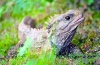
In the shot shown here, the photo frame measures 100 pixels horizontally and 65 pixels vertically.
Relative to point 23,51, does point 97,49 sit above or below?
below

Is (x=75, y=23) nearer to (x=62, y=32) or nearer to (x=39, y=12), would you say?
(x=62, y=32)

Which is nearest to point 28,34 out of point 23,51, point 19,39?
point 19,39

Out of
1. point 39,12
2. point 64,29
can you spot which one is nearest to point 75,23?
point 64,29

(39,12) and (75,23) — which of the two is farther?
(39,12)

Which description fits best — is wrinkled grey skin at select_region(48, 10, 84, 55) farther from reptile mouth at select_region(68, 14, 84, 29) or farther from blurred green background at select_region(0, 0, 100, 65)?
blurred green background at select_region(0, 0, 100, 65)

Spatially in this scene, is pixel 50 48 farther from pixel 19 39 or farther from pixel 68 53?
pixel 19 39

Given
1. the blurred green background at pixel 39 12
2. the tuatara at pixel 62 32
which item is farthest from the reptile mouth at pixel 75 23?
the blurred green background at pixel 39 12

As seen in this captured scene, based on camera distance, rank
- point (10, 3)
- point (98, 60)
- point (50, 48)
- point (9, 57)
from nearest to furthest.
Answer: point (98, 60) → point (50, 48) → point (9, 57) → point (10, 3)

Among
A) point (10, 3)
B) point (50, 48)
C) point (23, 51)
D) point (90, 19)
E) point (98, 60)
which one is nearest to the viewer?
point (23, 51)

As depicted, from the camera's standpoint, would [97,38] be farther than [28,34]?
No

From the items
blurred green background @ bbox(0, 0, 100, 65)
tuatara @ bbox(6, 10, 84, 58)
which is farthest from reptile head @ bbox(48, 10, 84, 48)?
blurred green background @ bbox(0, 0, 100, 65)

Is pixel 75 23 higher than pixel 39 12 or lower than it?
higher
